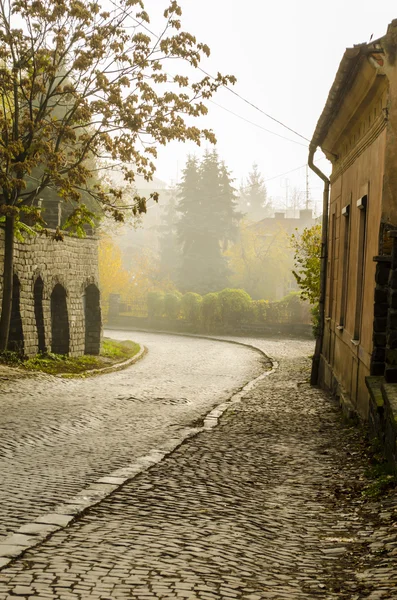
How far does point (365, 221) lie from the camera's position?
11.1 metres

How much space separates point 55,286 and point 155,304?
2477cm

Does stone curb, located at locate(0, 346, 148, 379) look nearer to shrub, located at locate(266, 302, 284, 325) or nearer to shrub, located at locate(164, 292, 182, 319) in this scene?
shrub, located at locate(266, 302, 284, 325)

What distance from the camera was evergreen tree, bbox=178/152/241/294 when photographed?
202ft

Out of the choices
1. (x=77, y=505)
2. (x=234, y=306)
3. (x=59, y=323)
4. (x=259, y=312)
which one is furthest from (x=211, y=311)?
(x=77, y=505)

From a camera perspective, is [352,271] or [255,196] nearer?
[352,271]

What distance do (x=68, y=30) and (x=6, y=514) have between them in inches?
599

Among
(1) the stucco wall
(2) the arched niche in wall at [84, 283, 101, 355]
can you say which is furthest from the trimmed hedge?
(1) the stucco wall

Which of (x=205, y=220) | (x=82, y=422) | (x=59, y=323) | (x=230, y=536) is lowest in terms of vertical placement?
(x=82, y=422)

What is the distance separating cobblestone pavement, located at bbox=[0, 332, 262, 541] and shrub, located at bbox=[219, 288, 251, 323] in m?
22.5

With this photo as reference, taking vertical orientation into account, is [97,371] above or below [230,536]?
below

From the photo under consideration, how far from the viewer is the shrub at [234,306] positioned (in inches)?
1790

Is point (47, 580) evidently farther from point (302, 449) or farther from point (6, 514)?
point (302, 449)

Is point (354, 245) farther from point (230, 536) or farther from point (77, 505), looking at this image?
point (230, 536)

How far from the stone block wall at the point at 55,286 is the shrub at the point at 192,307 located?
17.2m
